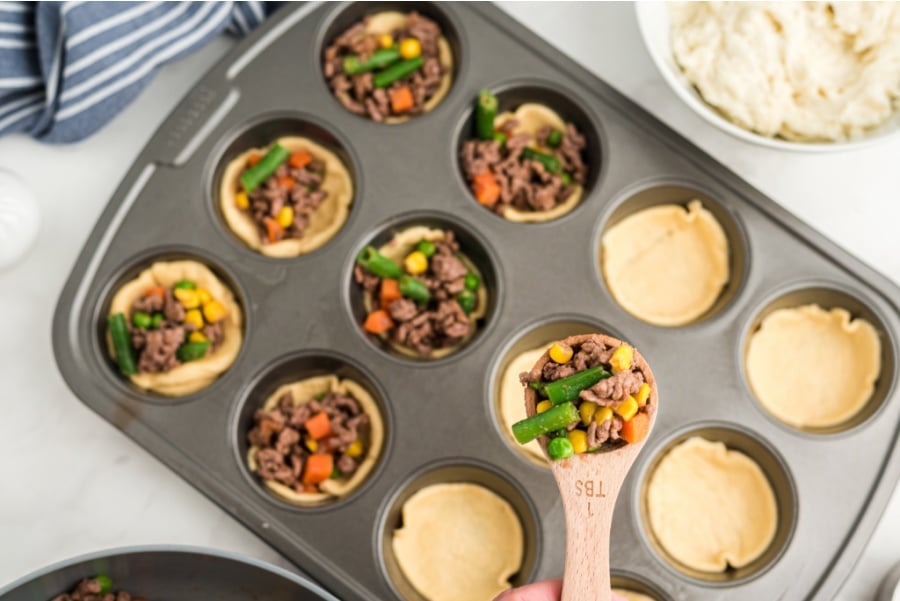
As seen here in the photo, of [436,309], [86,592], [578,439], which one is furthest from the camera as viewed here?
[436,309]

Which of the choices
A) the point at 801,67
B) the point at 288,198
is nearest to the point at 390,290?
the point at 288,198

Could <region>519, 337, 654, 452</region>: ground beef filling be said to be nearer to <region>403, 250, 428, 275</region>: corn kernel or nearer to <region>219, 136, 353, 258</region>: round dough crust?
<region>403, 250, 428, 275</region>: corn kernel

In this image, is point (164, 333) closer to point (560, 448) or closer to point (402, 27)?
point (402, 27)

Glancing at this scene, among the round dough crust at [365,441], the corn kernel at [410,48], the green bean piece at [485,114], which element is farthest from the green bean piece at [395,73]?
the round dough crust at [365,441]

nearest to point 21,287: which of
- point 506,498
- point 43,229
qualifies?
point 43,229

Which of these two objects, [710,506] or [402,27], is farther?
[402,27]

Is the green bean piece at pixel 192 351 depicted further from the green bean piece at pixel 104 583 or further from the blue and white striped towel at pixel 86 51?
the blue and white striped towel at pixel 86 51

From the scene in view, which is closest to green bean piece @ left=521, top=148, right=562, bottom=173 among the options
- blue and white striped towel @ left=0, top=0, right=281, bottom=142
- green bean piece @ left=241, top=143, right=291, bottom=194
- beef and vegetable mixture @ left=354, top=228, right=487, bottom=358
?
beef and vegetable mixture @ left=354, top=228, right=487, bottom=358
